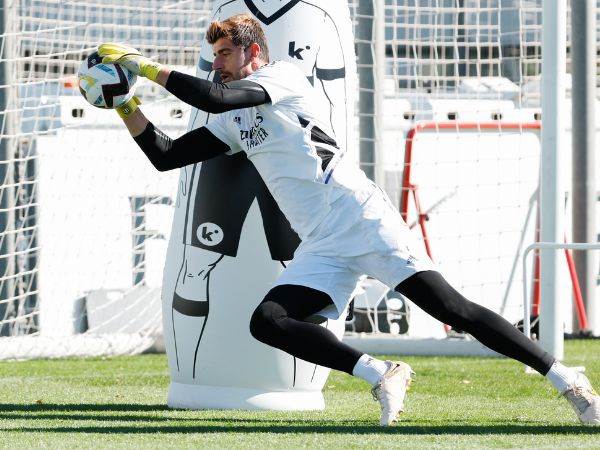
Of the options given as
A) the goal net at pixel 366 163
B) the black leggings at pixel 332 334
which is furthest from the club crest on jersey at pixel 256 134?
the goal net at pixel 366 163

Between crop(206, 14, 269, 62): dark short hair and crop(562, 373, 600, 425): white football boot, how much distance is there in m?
1.80

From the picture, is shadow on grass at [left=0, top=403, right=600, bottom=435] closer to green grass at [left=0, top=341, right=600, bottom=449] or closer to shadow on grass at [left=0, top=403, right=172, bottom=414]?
green grass at [left=0, top=341, right=600, bottom=449]

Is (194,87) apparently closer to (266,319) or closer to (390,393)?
(266,319)

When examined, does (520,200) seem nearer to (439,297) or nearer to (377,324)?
(377,324)

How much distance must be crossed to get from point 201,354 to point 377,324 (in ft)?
15.8

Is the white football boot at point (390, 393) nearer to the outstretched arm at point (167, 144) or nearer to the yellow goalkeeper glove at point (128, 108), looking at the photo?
the outstretched arm at point (167, 144)

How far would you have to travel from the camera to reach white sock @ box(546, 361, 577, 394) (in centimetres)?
515

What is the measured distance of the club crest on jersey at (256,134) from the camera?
212 inches

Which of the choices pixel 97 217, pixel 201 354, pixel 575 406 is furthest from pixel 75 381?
pixel 97 217

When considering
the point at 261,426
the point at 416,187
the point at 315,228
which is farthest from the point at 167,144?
the point at 416,187

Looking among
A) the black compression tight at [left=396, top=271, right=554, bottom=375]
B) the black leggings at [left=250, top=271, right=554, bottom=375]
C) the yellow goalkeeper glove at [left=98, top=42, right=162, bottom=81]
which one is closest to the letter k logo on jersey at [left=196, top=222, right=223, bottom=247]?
the black leggings at [left=250, top=271, right=554, bottom=375]

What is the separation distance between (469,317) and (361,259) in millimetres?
463

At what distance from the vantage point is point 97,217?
1206cm

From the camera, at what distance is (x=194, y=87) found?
16.9 feet
